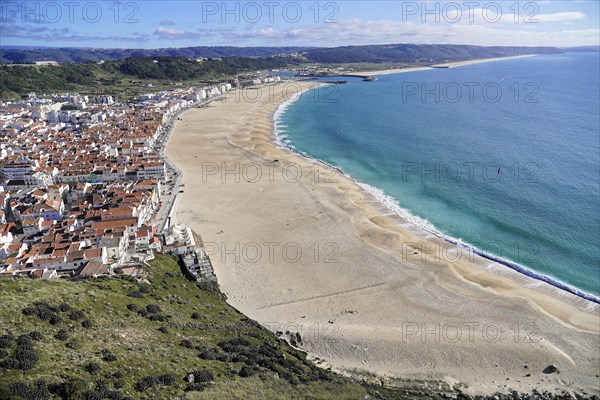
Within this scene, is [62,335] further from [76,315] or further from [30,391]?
[30,391]

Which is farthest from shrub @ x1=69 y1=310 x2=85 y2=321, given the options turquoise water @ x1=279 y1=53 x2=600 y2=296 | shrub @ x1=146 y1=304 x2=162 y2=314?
turquoise water @ x1=279 y1=53 x2=600 y2=296

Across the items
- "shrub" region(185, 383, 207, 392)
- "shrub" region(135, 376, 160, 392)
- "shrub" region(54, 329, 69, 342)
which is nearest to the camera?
"shrub" region(135, 376, 160, 392)

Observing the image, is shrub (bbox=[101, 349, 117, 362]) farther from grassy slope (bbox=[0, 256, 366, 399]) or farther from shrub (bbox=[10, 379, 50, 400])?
shrub (bbox=[10, 379, 50, 400])

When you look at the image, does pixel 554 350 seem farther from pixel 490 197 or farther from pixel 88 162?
pixel 88 162

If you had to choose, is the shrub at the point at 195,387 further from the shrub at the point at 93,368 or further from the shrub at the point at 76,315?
the shrub at the point at 76,315

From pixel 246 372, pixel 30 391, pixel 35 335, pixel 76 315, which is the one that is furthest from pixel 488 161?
pixel 30 391

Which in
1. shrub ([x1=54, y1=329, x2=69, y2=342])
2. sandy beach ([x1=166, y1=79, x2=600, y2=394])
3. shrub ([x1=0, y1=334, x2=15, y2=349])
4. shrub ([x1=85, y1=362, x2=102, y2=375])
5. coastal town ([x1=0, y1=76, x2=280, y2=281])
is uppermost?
coastal town ([x1=0, y1=76, x2=280, y2=281])

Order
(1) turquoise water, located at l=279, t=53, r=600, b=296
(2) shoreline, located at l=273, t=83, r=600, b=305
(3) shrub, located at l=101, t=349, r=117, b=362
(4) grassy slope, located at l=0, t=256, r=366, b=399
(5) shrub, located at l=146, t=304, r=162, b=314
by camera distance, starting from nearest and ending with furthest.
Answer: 1. (4) grassy slope, located at l=0, t=256, r=366, b=399
2. (3) shrub, located at l=101, t=349, r=117, b=362
3. (5) shrub, located at l=146, t=304, r=162, b=314
4. (2) shoreline, located at l=273, t=83, r=600, b=305
5. (1) turquoise water, located at l=279, t=53, r=600, b=296

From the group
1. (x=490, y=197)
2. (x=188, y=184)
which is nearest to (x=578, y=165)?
(x=490, y=197)
